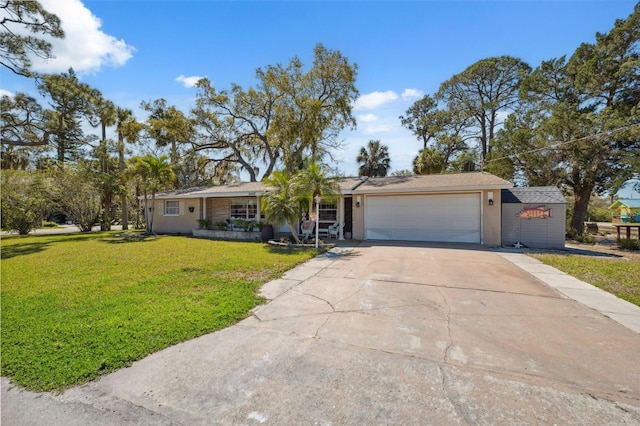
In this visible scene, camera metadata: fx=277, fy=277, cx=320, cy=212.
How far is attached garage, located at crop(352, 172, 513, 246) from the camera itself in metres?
11.5

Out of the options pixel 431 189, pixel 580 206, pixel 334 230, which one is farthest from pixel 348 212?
pixel 580 206

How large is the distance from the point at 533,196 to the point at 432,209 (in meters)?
4.38

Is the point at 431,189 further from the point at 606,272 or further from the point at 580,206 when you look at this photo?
the point at 580,206

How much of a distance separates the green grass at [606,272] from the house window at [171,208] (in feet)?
61.6

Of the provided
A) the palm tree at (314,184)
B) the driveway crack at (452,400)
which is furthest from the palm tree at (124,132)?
the driveway crack at (452,400)

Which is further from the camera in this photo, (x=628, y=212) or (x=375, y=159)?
(x=375, y=159)

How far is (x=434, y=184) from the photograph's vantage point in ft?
40.1

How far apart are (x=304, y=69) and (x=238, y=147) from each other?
9281mm

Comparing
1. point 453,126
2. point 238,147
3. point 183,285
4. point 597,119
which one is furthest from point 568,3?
point 238,147

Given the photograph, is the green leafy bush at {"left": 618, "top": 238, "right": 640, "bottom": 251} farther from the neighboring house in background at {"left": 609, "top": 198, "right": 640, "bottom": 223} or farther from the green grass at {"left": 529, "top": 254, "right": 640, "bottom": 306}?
the green grass at {"left": 529, "top": 254, "right": 640, "bottom": 306}

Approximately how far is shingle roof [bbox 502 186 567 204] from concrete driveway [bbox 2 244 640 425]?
329 inches

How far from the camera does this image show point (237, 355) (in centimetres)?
331

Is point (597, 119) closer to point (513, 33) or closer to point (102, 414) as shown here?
point (513, 33)

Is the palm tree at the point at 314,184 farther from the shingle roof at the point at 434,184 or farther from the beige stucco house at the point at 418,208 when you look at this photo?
the shingle roof at the point at 434,184
